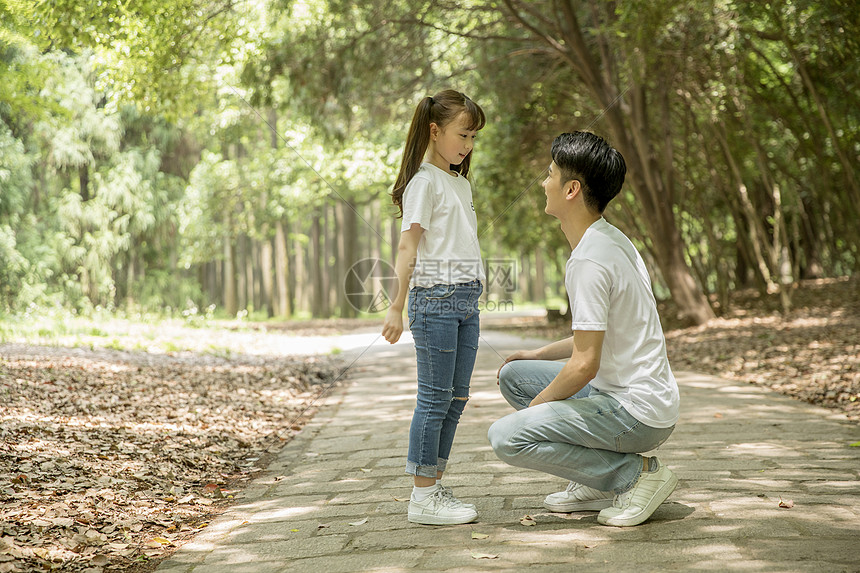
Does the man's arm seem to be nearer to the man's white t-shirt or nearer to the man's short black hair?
the man's white t-shirt

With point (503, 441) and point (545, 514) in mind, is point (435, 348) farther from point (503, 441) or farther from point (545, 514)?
point (545, 514)

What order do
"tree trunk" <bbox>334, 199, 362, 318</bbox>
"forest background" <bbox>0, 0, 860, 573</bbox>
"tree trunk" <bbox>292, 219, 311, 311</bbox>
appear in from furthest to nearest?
"tree trunk" <bbox>292, 219, 311, 311</bbox>, "tree trunk" <bbox>334, 199, 362, 318</bbox>, "forest background" <bbox>0, 0, 860, 573</bbox>

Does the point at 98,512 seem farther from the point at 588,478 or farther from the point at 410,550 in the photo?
the point at 588,478

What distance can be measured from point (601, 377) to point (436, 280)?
774 millimetres

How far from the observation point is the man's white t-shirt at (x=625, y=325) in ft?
9.21

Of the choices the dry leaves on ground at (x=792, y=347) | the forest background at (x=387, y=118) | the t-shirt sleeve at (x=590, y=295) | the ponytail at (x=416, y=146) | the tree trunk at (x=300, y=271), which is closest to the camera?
the t-shirt sleeve at (x=590, y=295)

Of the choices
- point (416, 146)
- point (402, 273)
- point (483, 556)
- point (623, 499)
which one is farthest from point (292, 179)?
point (483, 556)

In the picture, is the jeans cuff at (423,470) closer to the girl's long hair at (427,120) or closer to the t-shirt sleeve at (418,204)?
the t-shirt sleeve at (418,204)

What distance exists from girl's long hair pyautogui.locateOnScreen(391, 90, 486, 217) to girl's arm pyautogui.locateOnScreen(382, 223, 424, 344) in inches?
9.5

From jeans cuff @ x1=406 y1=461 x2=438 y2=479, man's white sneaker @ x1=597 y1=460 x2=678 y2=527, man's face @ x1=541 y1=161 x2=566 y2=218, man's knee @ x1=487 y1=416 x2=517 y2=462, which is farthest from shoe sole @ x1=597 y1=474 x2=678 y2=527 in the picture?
man's face @ x1=541 y1=161 x2=566 y2=218

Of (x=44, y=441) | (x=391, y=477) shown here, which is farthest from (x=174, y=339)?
(x=391, y=477)

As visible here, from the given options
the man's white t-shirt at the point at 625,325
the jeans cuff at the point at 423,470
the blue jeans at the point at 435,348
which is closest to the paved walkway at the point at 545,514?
the jeans cuff at the point at 423,470

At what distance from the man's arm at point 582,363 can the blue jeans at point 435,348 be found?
0.53 meters

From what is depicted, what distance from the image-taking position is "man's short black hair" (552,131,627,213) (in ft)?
9.50
